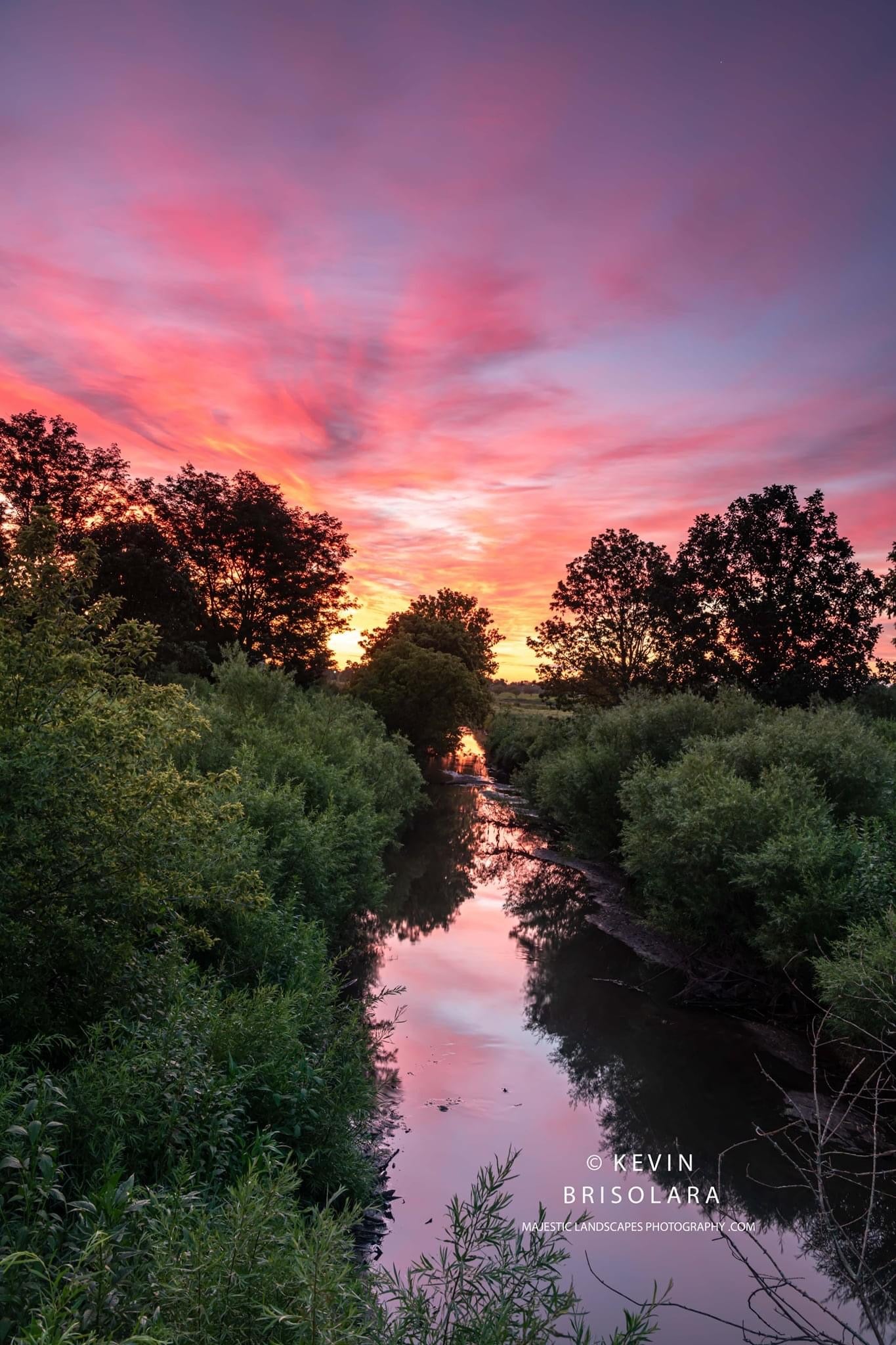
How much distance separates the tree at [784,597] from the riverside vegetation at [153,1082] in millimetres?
33004

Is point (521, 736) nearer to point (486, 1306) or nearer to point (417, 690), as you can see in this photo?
point (417, 690)

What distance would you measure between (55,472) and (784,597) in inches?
1442

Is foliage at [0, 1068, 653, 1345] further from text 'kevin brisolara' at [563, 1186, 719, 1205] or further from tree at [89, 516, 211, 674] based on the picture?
tree at [89, 516, 211, 674]

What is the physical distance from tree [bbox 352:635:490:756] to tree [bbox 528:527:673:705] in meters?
6.48

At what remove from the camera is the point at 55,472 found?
3838 cm

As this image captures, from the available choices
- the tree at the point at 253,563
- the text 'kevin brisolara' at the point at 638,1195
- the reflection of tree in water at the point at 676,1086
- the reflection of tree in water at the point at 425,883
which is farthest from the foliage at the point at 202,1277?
the tree at the point at 253,563

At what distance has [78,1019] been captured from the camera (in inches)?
283

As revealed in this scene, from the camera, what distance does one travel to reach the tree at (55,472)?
37.3 m

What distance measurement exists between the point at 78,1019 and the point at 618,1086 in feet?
30.7

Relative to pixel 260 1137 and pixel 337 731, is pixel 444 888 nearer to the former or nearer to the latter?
pixel 337 731

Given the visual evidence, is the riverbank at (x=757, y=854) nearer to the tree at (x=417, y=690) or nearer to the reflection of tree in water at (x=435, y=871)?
the reflection of tree in water at (x=435, y=871)

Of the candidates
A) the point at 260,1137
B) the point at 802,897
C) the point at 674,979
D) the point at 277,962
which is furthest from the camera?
the point at 674,979

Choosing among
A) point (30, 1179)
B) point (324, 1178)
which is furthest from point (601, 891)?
point (30, 1179)

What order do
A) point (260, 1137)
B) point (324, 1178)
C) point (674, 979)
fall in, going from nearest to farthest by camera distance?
point (260, 1137), point (324, 1178), point (674, 979)
